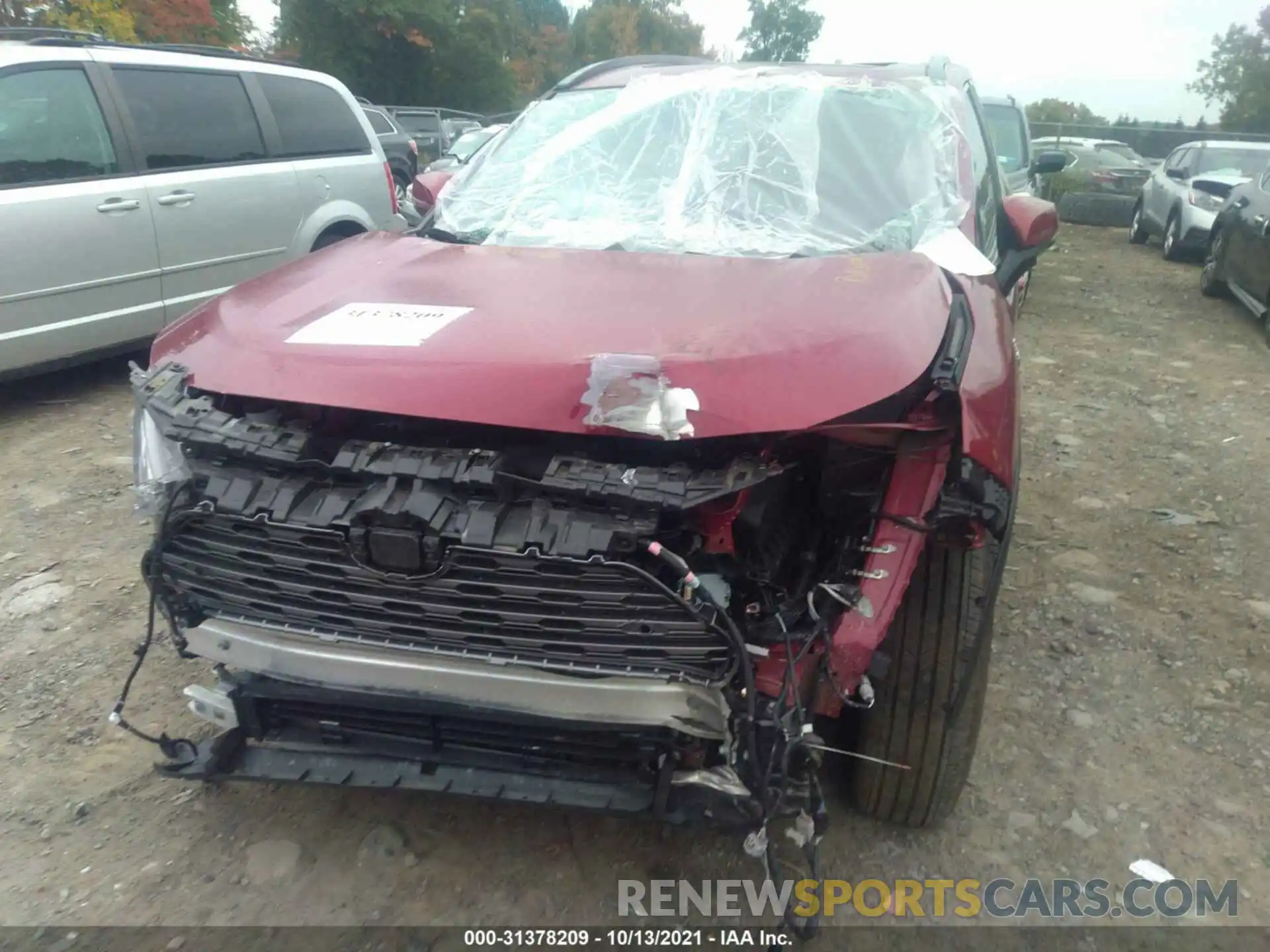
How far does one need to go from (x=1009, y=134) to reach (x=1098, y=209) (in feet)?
21.2

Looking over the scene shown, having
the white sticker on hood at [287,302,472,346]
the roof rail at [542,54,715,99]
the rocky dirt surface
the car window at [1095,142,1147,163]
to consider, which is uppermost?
the roof rail at [542,54,715,99]

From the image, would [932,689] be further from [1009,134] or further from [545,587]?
[1009,134]

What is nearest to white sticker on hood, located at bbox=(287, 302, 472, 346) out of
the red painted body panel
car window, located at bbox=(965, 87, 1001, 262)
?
the red painted body panel

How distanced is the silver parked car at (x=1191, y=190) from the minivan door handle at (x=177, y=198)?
9329 millimetres

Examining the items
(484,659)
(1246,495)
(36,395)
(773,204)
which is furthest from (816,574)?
(36,395)

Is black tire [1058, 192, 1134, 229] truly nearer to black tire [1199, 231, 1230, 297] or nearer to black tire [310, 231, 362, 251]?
black tire [1199, 231, 1230, 297]

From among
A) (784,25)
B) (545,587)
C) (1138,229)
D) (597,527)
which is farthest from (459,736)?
(784,25)

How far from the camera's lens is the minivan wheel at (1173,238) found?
10.4 m

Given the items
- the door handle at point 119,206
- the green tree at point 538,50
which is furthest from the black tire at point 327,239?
the green tree at point 538,50

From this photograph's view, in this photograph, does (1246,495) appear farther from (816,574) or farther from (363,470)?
(363,470)

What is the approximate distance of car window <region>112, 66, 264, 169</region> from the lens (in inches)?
201

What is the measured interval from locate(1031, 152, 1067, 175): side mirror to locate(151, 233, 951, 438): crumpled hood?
5.79 metres

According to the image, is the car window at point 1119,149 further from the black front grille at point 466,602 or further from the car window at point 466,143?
the black front grille at point 466,602

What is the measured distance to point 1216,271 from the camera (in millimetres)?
8547
